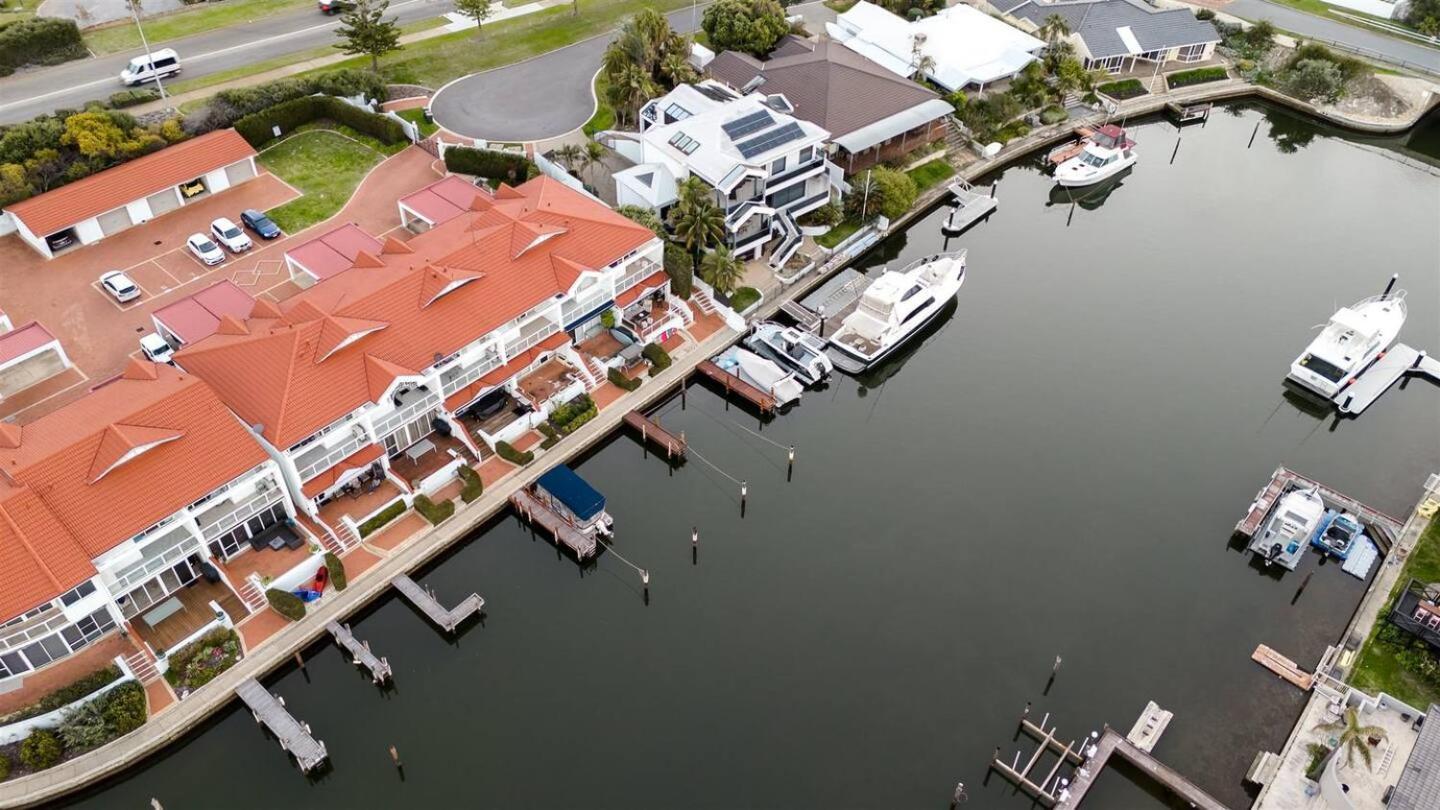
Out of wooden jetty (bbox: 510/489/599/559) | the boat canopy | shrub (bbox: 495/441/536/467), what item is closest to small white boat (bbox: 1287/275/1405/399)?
the boat canopy

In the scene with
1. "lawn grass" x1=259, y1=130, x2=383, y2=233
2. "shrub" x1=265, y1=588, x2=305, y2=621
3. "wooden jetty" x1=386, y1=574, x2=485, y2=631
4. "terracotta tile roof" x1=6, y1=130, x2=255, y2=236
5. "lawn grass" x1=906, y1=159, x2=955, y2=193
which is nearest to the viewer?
"shrub" x1=265, y1=588, x2=305, y2=621

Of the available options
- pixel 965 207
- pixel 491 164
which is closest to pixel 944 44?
pixel 965 207

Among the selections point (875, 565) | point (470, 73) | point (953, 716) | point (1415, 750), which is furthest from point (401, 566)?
point (470, 73)

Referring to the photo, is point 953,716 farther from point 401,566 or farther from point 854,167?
point 854,167

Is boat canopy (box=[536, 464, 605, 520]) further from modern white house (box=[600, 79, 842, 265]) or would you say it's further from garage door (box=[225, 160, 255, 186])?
garage door (box=[225, 160, 255, 186])

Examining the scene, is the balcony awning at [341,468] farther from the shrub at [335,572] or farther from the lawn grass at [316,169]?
the lawn grass at [316,169]
